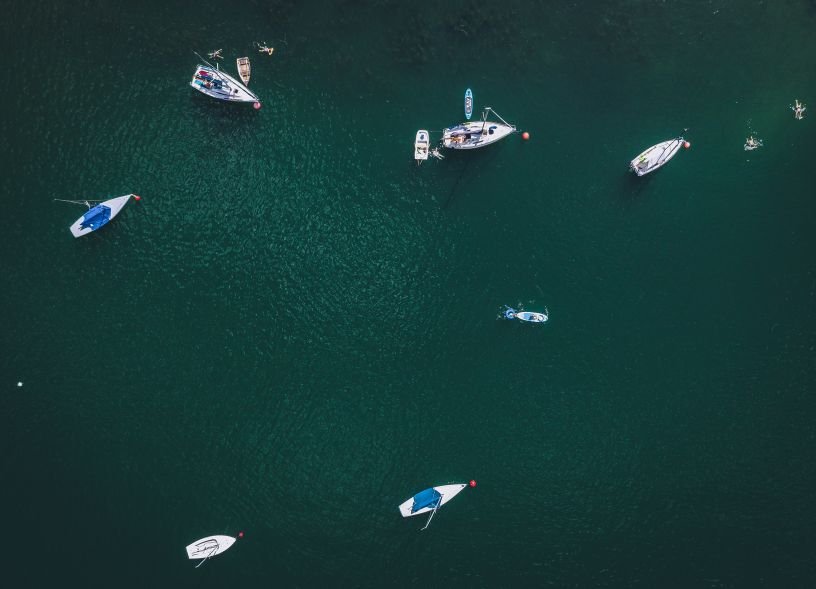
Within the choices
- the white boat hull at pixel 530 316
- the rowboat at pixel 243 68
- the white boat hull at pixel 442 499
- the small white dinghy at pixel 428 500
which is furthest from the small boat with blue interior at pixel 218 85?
the white boat hull at pixel 442 499

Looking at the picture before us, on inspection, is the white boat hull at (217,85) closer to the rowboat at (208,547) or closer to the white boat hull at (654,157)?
the white boat hull at (654,157)

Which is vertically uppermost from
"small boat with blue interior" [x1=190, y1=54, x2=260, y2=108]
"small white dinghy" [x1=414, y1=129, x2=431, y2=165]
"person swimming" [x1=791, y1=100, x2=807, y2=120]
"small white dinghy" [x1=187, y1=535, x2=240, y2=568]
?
"small boat with blue interior" [x1=190, y1=54, x2=260, y2=108]

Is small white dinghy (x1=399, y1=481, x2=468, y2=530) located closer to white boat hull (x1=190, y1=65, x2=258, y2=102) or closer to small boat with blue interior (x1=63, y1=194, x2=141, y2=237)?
small boat with blue interior (x1=63, y1=194, x2=141, y2=237)

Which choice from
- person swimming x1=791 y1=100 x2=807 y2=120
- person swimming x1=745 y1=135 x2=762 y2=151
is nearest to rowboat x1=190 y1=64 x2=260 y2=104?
person swimming x1=745 y1=135 x2=762 y2=151

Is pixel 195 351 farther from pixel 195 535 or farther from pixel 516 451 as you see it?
pixel 516 451

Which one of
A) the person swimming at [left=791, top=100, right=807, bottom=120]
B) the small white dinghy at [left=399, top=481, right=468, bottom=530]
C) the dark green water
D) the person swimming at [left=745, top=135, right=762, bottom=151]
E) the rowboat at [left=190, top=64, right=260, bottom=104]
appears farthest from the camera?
the person swimming at [left=745, top=135, right=762, bottom=151]

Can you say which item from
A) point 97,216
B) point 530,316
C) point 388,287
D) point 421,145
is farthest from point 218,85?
point 530,316
